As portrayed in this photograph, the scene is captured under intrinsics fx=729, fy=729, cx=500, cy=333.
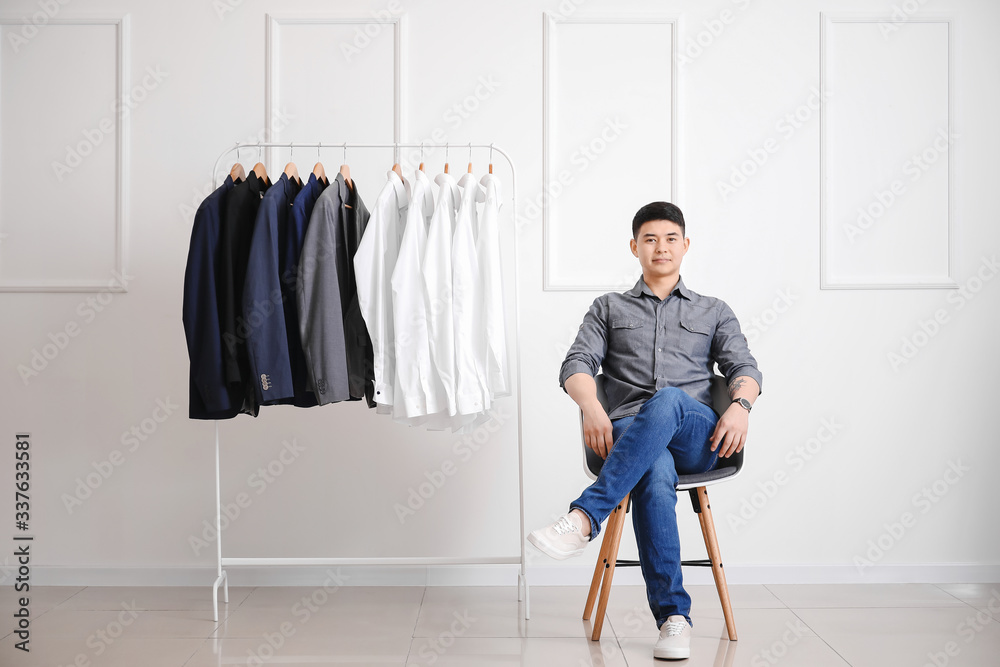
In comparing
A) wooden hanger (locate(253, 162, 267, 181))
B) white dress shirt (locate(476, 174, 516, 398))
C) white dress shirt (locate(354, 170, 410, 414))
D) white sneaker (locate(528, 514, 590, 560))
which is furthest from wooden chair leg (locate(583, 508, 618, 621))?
wooden hanger (locate(253, 162, 267, 181))

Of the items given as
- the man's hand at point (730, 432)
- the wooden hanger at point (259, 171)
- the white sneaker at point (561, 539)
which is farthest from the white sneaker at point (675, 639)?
the wooden hanger at point (259, 171)

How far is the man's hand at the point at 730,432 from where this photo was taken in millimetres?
2008

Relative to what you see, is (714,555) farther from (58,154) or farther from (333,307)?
(58,154)

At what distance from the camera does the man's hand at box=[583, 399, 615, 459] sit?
6.77ft

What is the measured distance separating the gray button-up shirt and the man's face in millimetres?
82

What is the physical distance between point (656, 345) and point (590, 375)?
9.9 inches

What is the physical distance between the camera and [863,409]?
2811 mm

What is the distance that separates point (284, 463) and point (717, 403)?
1628 millimetres

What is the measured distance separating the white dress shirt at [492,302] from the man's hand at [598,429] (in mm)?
306

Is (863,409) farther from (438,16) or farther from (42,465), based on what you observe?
(42,465)

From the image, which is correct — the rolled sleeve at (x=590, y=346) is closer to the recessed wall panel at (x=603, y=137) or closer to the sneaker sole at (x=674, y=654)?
the recessed wall panel at (x=603, y=137)

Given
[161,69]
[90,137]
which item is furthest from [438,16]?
[90,137]

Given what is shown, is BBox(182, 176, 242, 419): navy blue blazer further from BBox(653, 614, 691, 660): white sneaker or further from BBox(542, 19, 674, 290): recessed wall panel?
BBox(653, 614, 691, 660): white sneaker

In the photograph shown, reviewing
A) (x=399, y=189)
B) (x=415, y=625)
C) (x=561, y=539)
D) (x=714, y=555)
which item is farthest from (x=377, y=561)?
(x=399, y=189)
